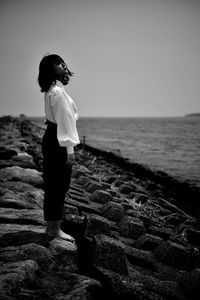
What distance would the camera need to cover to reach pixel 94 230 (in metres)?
3.05

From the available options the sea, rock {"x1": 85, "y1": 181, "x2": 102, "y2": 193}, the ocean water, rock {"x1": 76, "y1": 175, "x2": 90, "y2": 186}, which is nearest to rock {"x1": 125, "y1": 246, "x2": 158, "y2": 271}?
rock {"x1": 85, "y1": 181, "x2": 102, "y2": 193}

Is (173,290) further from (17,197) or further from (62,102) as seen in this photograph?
(17,197)

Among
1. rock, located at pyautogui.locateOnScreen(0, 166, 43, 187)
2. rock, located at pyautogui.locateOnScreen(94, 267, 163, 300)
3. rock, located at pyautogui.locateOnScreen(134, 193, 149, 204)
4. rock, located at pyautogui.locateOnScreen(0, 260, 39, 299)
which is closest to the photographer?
rock, located at pyautogui.locateOnScreen(0, 260, 39, 299)

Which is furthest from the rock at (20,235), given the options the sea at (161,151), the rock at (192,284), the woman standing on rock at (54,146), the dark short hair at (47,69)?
the sea at (161,151)

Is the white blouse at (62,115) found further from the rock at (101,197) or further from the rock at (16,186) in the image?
the rock at (101,197)

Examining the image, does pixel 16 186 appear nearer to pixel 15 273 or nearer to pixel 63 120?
pixel 63 120

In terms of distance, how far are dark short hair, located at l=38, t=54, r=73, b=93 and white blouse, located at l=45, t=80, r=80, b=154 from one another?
114 millimetres

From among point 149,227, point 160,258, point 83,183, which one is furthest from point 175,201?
point 160,258

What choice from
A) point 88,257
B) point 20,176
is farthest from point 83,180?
point 88,257

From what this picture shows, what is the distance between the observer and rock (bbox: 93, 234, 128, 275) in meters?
2.28

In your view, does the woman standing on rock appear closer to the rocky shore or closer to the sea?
the rocky shore

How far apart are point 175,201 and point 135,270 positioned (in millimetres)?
6555

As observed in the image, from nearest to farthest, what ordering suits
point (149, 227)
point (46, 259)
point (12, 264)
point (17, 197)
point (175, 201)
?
1. point (12, 264)
2. point (46, 259)
3. point (17, 197)
4. point (149, 227)
5. point (175, 201)

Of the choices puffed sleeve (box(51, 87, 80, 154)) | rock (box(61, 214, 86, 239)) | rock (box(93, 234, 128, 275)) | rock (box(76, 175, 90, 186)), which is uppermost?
puffed sleeve (box(51, 87, 80, 154))
